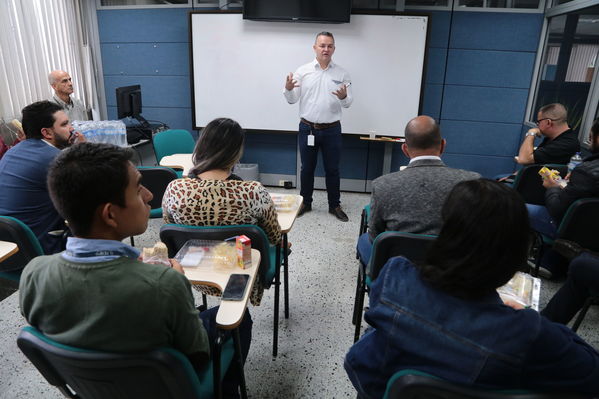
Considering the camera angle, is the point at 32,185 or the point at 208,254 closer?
the point at 208,254

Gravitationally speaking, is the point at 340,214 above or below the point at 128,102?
below

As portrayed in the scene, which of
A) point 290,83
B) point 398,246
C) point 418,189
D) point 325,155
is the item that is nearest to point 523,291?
point 398,246

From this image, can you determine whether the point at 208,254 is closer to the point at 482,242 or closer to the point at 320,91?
the point at 482,242

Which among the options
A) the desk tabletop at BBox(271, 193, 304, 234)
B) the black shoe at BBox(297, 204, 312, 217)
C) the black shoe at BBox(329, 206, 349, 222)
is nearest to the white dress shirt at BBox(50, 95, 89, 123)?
the black shoe at BBox(297, 204, 312, 217)

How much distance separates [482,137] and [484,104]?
1.24ft

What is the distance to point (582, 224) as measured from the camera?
215 cm

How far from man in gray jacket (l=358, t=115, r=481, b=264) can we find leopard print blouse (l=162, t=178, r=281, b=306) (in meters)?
0.57

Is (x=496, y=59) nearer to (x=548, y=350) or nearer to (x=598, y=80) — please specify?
(x=598, y=80)

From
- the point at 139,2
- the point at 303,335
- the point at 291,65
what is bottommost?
the point at 303,335

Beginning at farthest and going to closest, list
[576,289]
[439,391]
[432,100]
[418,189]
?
[432,100] < [576,289] < [418,189] < [439,391]

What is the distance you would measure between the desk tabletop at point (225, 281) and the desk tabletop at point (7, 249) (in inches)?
30.5

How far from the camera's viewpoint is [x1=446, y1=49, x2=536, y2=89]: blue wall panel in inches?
165

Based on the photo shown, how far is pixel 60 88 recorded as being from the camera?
3.80m

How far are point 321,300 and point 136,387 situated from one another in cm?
175
